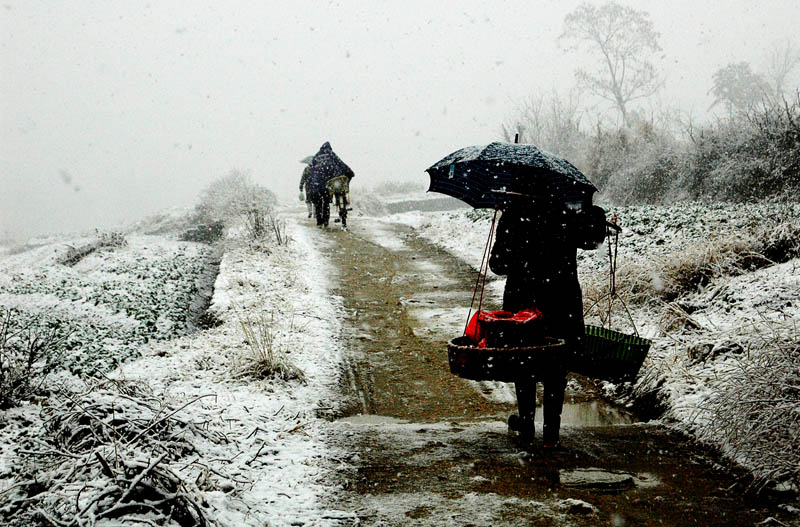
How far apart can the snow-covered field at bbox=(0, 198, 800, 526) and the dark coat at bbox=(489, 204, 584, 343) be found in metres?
1.28

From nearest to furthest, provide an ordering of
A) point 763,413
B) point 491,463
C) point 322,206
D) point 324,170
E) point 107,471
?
point 107,471, point 763,413, point 491,463, point 324,170, point 322,206

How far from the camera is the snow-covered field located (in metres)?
3.05

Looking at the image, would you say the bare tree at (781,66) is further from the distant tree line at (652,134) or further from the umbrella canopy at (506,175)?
the umbrella canopy at (506,175)

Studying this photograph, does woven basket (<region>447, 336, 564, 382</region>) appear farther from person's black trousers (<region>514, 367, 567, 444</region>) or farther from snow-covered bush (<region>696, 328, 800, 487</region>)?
snow-covered bush (<region>696, 328, 800, 487</region>)

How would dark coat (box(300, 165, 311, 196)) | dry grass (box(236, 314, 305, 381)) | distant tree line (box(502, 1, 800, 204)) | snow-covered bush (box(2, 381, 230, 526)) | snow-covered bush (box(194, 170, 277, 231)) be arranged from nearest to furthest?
snow-covered bush (box(2, 381, 230, 526)) < dry grass (box(236, 314, 305, 381)) < distant tree line (box(502, 1, 800, 204)) < dark coat (box(300, 165, 311, 196)) < snow-covered bush (box(194, 170, 277, 231))

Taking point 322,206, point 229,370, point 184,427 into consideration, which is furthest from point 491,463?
point 322,206

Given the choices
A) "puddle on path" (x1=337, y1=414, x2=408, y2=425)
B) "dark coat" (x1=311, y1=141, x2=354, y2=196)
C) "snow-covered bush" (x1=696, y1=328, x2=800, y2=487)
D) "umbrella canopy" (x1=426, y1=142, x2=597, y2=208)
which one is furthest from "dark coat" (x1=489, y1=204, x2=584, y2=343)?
"dark coat" (x1=311, y1=141, x2=354, y2=196)

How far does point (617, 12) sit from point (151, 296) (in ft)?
120

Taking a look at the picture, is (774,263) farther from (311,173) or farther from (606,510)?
(311,173)

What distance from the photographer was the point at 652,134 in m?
18.5

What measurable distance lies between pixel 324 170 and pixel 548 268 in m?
11.9

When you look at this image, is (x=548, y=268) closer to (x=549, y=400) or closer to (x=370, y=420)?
(x=549, y=400)

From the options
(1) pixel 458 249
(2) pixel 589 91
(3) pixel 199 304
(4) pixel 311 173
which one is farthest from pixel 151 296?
(2) pixel 589 91

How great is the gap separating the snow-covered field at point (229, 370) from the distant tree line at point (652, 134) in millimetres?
2802
